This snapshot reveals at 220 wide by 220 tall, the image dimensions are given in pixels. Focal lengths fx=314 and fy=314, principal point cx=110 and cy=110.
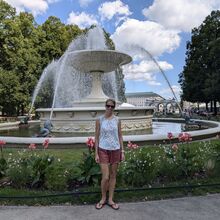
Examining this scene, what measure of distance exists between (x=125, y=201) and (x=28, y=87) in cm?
3279

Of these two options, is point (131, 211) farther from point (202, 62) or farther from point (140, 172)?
point (202, 62)

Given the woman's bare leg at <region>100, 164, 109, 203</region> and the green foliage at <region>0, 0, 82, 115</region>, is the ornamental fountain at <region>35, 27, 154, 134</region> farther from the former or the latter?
the green foliage at <region>0, 0, 82, 115</region>

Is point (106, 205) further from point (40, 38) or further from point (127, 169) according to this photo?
point (40, 38)

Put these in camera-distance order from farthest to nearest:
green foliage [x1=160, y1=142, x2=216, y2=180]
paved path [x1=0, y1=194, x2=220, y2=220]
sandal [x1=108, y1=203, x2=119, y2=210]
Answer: green foliage [x1=160, y1=142, x2=216, y2=180] → sandal [x1=108, y1=203, x2=119, y2=210] → paved path [x1=0, y1=194, x2=220, y2=220]

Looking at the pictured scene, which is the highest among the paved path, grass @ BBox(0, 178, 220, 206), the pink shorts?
the pink shorts

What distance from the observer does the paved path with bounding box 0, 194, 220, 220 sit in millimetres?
4336

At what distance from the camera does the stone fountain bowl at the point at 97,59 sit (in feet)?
55.5

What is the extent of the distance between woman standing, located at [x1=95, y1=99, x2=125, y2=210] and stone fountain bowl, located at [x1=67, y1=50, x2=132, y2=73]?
1231 centimetres

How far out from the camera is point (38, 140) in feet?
30.7

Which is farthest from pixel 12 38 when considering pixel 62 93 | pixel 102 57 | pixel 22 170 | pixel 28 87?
pixel 22 170

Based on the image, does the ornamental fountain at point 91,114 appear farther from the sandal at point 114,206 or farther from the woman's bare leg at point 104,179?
the sandal at point 114,206

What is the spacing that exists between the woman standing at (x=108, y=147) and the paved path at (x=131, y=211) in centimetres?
24

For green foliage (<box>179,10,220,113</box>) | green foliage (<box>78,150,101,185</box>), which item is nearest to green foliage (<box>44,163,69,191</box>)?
green foliage (<box>78,150,101,185</box>)

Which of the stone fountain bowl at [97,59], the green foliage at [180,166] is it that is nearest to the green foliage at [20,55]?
the stone fountain bowl at [97,59]
